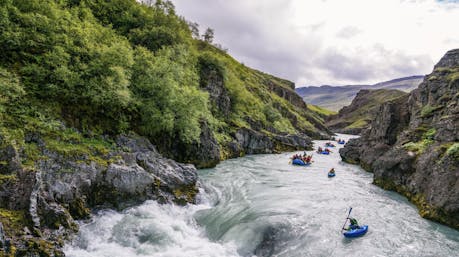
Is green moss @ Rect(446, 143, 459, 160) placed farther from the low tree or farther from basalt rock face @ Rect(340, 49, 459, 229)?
the low tree

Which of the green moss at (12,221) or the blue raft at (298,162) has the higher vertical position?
the blue raft at (298,162)

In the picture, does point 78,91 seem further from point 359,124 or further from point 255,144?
point 359,124

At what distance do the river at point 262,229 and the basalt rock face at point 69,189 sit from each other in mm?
1022

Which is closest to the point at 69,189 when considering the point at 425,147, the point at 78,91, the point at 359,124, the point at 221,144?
the point at 78,91

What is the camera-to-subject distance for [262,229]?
1800 cm

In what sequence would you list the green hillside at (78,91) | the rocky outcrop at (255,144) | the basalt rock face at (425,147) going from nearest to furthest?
1. the green hillside at (78,91)
2. the basalt rock face at (425,147)
3. the rocky outcrop at (255,144)

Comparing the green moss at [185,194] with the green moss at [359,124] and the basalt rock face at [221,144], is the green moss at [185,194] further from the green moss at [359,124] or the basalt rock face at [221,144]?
the green moss at [359,124]

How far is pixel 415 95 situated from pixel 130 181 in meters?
49.5

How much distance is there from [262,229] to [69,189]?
12.9m

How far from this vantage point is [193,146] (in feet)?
116


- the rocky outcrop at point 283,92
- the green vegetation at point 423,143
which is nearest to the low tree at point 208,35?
the rocky outcrop at point 283,92

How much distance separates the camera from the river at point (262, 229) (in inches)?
616

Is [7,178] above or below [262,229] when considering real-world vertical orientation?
above

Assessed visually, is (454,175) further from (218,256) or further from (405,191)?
(218,256)
